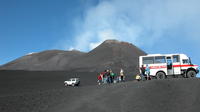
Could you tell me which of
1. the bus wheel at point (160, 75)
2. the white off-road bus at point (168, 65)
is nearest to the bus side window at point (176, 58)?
the white off-road bus at point (168, 65)

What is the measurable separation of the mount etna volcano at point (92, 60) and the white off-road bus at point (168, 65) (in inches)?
2476

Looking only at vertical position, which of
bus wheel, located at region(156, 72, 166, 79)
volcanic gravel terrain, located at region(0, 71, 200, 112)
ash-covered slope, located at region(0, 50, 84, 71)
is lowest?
volcanic gravel terrain, located at region(0, 71, 200, 112)

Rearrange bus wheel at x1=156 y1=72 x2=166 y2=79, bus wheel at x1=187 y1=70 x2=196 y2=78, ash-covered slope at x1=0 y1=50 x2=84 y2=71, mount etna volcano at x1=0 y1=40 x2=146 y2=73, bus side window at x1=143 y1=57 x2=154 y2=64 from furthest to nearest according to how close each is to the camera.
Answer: ash-covered slope at x1=0 y1=50 x2=84 y2=71
mount etna volcano at x1=0 y1=40 x2=146 y2=73
bus side window at x1=143 y1=57 x2=154 y2=64
bus wheel at x1=156 y1=72 x2=166 y2=79
bus wheel at x1=187 y1=70 x2=196 y2=78

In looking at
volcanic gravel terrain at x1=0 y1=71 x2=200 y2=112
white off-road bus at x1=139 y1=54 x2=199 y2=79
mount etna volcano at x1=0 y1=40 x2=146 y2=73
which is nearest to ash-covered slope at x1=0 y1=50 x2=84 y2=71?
mount etna volcano at x1=0 y1=40 x2=146 y2=73

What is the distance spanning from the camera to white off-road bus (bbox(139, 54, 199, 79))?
100 ft

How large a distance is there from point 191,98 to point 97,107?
21.5ft

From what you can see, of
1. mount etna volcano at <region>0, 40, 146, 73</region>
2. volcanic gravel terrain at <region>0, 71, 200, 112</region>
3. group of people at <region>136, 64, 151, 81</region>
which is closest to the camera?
volcanic gravel terrain at <region>0, 71, 200, 112</region>

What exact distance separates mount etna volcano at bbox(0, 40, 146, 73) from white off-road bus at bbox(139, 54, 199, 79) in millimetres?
62897

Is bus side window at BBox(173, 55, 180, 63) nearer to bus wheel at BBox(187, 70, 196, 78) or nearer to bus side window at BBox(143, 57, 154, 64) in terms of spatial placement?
bus wheel at BBox(187, 70, 196, 78)

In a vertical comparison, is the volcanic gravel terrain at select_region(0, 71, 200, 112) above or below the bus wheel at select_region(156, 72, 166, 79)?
below

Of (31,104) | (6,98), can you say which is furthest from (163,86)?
(6,98)

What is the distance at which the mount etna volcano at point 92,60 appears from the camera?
4053 inches

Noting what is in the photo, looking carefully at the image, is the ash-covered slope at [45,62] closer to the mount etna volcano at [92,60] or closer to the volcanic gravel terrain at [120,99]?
the mount etna volcano at [92,60]

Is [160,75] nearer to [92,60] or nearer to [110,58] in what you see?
[110,58]
